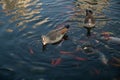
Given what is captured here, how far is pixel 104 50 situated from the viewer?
10.4m

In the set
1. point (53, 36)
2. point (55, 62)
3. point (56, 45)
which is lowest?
point (55, 62)

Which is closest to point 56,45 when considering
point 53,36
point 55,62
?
point 53,36

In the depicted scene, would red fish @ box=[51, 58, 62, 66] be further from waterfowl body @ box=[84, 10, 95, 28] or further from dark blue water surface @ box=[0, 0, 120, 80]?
waterfowl body @ box=[84, 10, 95, 28]

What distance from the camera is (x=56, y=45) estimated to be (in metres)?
11.1

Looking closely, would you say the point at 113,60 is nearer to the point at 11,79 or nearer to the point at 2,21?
the point at 11,79

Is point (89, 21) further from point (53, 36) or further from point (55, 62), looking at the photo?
point (55, 62)

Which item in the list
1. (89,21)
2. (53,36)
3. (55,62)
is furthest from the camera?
(89,21)

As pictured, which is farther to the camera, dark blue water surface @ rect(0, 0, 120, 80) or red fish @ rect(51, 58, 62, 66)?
red fish @ rect(51, 58, 62, 66)

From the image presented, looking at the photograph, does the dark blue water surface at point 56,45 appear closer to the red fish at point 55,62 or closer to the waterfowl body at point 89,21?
the red fish at point 55,62

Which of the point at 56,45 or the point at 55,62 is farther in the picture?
the point at 56,45

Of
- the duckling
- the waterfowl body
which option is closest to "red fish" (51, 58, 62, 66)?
the duckling

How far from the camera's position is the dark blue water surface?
9336 millimetres

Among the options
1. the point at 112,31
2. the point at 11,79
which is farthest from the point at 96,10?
the point at 11,79

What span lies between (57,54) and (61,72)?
126 centimetres
